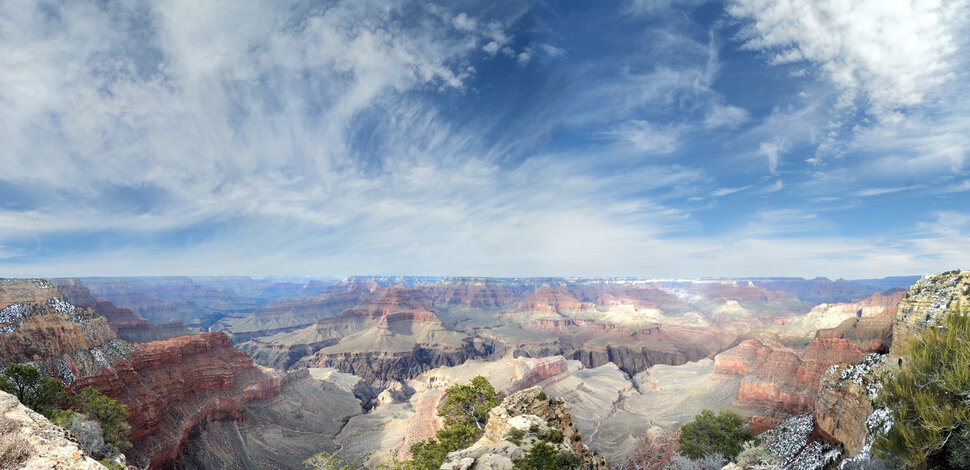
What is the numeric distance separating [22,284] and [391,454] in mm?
73744

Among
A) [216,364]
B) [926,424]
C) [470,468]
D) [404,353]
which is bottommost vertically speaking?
[404,353]

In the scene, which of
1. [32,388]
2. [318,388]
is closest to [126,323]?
[318,388]

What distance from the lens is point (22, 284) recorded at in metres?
64.8

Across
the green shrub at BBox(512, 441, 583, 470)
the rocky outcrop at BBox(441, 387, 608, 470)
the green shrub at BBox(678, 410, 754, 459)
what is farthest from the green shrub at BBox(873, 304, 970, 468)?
the green shrub at BBox(678, 410, 754, 459)

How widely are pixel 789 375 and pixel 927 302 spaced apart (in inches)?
1869

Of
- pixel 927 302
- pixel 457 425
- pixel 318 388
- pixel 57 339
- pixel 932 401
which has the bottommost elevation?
pixel 318 388

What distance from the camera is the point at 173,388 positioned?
163 ft

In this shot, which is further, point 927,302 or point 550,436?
point 927,302

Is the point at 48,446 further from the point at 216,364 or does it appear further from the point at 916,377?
the point at 216,364

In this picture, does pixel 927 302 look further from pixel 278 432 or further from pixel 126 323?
pixel 126 323

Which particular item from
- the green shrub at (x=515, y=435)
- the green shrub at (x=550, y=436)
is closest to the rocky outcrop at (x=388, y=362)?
the green shrub at (x=515, y=435)

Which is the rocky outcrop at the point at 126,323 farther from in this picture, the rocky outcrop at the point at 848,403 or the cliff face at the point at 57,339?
the rocky outcrop at the point at 848,403

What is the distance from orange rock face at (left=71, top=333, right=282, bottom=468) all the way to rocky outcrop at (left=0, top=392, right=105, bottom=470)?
3771cm

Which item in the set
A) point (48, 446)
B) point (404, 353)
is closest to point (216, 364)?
point (48, 446)
